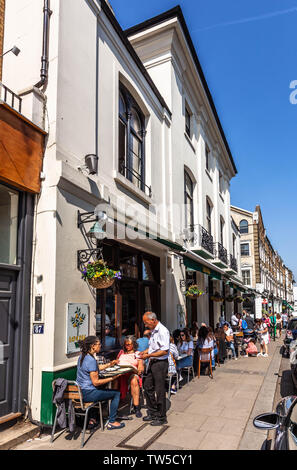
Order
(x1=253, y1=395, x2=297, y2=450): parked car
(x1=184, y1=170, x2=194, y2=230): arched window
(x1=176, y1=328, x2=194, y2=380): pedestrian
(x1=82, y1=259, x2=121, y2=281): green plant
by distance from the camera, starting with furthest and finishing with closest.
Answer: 1. (x1=184, y1=170, x2=194, y2=230): arched window
2. (x1=176, y1=328, x2=194, y2=380): pedestrian
3. (x1=82, y1=259, x2=121, y2=281): green plant
4. (x1=253, y1=395, x2=297, y2=450): parked car

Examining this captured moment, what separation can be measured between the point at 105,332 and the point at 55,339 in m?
2.39

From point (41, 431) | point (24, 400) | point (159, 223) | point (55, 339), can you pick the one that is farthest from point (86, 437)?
point (159, 223)

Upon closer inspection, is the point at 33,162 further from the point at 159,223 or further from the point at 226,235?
the point at 226,235

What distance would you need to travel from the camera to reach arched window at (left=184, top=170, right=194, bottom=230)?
1469 centimetres

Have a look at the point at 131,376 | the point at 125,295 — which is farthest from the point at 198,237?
the point at 131,376

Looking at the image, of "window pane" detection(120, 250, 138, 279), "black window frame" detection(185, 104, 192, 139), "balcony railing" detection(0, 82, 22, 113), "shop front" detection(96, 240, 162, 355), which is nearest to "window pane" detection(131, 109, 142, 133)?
"shop front" detection(96, 240, 162, 355)

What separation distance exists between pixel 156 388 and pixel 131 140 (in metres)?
6.42

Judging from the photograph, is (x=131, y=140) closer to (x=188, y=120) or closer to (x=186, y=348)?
(x=186, y=348)

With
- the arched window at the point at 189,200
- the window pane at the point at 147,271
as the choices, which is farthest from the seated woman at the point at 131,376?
the arched window at the point at 189,200

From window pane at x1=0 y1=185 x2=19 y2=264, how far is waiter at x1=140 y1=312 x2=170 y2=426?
7.87 feet

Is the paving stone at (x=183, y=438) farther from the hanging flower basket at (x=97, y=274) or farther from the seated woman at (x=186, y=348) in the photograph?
the seated woman at (x=186, y=348)

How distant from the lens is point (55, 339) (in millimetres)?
5320

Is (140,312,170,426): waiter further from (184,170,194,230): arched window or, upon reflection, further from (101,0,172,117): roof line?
(184,170,194,230): arched window

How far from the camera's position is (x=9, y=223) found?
566 centimetres
